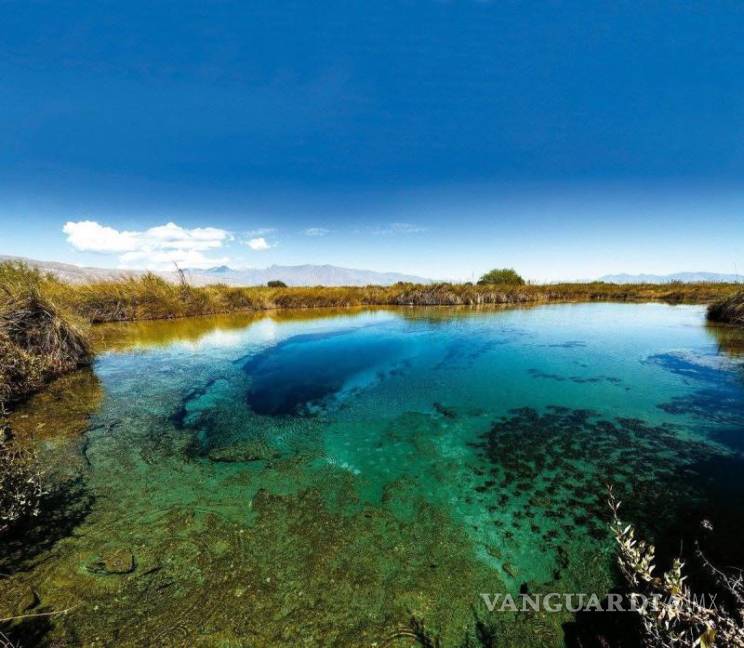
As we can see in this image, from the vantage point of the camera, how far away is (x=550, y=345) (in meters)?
12.1

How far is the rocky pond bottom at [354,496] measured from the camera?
8.75 feet

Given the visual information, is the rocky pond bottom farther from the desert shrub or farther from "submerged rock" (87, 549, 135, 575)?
the desert shrub

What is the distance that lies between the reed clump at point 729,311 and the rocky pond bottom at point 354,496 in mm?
8568

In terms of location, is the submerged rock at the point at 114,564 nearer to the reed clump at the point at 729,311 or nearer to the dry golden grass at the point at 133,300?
the dry golden grass at the point at 133,300

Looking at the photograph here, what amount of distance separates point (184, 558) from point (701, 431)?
25.9 ft

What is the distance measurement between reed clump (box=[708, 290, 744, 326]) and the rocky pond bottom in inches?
337

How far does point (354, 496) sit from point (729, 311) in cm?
2082

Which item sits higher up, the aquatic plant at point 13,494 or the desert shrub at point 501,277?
the desert shrub at point 501,277

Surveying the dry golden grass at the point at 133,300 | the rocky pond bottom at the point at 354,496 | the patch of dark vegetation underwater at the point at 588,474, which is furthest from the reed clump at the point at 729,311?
the patch of dark vegetation underwater at the point at 588,474

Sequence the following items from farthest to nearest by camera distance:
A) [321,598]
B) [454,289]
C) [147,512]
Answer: [454,289] → [147,512] → [321,598]

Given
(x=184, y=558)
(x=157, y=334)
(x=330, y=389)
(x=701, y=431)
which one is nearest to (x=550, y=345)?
(x=701, y=431)

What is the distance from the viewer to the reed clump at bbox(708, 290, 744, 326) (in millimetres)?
14914

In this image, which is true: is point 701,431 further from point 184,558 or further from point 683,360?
point 184,558

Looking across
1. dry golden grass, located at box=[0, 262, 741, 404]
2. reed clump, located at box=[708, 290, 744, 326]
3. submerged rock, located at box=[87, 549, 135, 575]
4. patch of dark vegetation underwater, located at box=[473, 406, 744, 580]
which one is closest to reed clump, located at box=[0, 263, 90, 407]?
dry golden grass, located at box=[0, 262, 741, 404]
